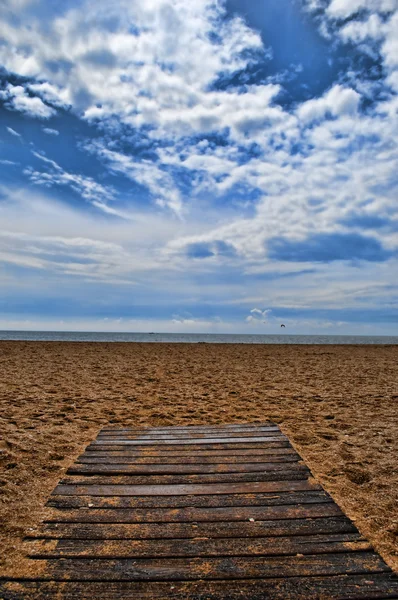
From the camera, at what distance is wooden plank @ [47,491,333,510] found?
3592 mm

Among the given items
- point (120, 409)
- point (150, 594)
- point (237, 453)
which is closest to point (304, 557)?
point (150, 594)

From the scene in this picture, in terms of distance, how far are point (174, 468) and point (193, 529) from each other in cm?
133

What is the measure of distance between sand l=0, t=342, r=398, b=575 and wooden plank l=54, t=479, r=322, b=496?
31cm

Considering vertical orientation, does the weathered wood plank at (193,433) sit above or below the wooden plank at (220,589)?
above

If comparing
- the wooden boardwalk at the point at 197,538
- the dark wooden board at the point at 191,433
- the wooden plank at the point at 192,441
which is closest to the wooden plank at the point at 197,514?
the wooden boardwalk at the point at 197,538

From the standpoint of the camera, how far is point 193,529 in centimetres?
319

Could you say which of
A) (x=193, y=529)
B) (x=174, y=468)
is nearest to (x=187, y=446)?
(x=174, y=468)

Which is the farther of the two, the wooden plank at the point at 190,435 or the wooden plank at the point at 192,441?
the wooden plank at the point at 190,435

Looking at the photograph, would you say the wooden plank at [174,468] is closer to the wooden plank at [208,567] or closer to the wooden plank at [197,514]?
the wooden plank at [197,514]

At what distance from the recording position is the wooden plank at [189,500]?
3.59 meters

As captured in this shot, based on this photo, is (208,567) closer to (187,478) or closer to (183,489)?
(183,489)

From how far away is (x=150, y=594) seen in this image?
2.48 meters

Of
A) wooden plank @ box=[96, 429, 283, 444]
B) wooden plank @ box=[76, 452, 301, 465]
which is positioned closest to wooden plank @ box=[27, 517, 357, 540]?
wooden plank @ box=[76, 452, 301, 465]

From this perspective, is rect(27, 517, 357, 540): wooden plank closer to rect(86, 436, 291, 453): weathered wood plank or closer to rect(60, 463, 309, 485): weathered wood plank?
rect(60, 463, 309, 485): weathered wood plank
